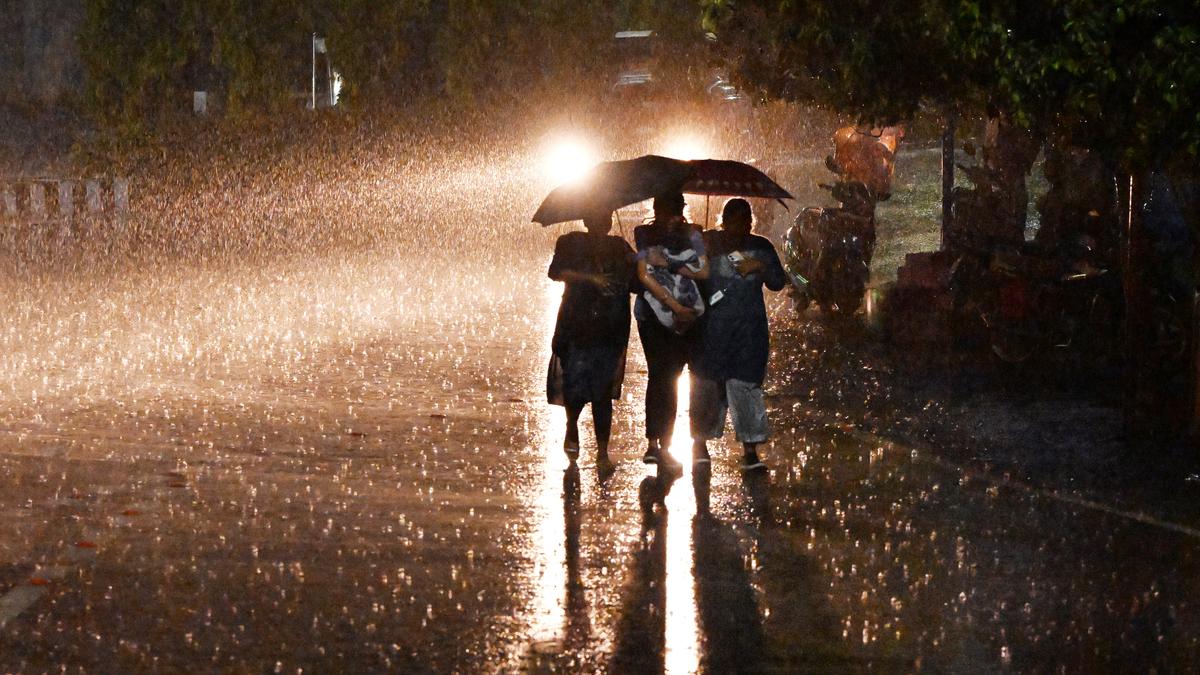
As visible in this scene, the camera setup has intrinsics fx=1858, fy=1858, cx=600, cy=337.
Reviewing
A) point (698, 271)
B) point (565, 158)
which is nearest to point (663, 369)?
point (698, 271)

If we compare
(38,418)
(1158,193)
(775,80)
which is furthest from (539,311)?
(38,418)

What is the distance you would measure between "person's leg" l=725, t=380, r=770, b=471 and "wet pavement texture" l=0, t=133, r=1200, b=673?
219mm

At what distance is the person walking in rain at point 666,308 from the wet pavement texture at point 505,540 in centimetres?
30

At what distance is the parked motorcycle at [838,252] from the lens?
59.7 ft

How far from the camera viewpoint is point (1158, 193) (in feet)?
47.3

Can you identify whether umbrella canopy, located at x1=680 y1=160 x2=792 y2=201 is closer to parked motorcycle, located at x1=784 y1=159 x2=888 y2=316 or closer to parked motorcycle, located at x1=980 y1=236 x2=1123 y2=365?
parked motorcycle, located at x1=980 y1=236 x2=1123 y2=365

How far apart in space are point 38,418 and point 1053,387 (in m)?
7.10

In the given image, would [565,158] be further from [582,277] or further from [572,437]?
[582,277]

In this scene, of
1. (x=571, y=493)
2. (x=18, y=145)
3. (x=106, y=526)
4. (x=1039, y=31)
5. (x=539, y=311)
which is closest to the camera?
(x=106, y=526)

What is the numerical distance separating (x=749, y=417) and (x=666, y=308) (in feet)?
2.40

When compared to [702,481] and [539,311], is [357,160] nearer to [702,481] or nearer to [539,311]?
[539,311]

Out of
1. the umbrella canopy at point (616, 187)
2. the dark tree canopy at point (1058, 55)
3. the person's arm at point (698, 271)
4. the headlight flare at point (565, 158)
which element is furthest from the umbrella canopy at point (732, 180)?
the headlight flare at point (565, 158)

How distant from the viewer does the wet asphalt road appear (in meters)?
6.18

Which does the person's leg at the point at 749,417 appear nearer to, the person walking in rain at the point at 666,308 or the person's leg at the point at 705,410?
the person's leg at the point at 705,410
